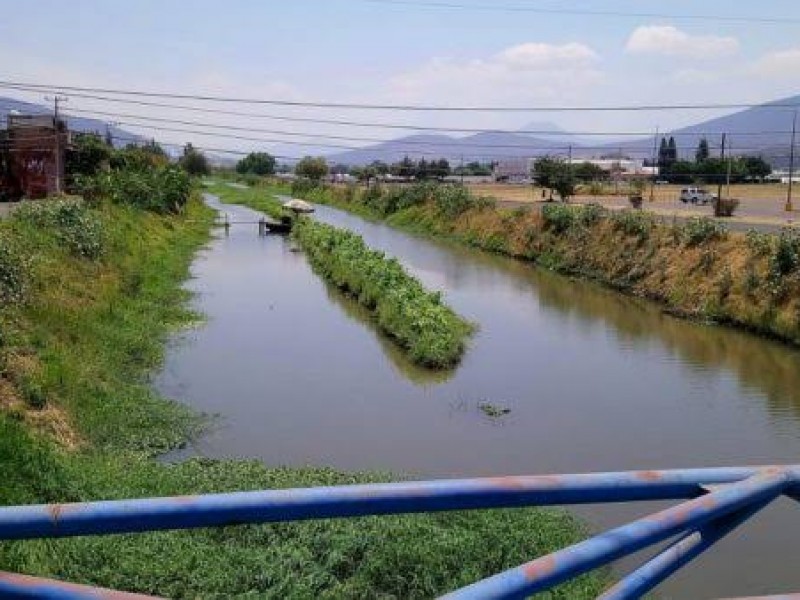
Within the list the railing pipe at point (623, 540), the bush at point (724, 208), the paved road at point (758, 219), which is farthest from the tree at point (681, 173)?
the railing pipe at point (623, 540)

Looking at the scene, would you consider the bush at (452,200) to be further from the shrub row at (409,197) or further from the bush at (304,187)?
the bush at (304,187)

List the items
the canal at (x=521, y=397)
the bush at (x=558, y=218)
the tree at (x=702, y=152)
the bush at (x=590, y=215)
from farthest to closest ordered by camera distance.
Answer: the tree at (x=702, y=152), the bush at (x=558, y=218), the bush at (x=590, y=215), the canal at (x=521, y=397)

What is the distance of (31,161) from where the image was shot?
120 feet

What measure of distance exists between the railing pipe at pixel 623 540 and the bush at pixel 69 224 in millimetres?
19741

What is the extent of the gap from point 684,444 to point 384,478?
15.9ft

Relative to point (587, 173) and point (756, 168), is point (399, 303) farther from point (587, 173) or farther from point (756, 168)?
point (756, 168)

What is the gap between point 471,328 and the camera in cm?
2094

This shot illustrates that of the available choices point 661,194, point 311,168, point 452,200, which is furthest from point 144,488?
point 311,168

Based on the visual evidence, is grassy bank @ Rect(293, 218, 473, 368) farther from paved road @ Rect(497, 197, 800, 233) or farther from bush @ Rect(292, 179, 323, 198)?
bush @ Rect(292, 179, 323, 198)

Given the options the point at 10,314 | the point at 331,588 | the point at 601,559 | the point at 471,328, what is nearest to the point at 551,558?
the point at 601,559

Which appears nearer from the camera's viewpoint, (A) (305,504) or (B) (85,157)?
(A) (305,504)

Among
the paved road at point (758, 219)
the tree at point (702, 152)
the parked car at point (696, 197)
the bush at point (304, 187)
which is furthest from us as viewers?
the bush at point (304, 187)

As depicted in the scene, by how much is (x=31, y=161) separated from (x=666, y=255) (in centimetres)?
2536

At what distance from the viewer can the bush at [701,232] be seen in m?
26.2
